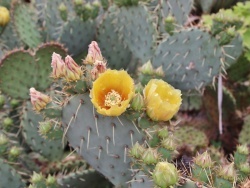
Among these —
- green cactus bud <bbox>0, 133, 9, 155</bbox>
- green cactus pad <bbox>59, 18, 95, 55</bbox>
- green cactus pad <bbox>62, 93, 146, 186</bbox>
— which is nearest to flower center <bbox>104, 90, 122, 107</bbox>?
green cactus pad <bbox>62, 93, 146, 186</bbox>

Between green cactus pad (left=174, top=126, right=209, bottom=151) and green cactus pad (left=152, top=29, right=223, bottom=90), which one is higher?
green cactus pad (left=152, top=29, right=223, bottom=90)

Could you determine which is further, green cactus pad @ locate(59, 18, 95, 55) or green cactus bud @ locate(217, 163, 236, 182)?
green cactus pad @ locate(59, 18, 95, 55)

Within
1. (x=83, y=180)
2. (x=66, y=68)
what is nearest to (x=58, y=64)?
(x=66, y=68)

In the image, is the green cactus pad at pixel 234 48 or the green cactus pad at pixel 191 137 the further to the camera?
the green cactus pad at pixel 191 137

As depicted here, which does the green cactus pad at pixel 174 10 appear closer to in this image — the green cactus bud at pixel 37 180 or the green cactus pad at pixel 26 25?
the green cactus pad at pixel 26 25

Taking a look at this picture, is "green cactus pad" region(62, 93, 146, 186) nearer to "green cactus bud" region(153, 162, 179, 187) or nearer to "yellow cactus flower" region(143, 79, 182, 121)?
"yellow cactus flower" region(143, 79, 182, 121)

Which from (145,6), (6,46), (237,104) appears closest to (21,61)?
(6,46)

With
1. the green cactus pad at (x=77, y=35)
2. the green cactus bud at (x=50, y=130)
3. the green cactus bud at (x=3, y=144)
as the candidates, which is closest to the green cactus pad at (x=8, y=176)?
the green cactus bud at (x=3, y=144)
